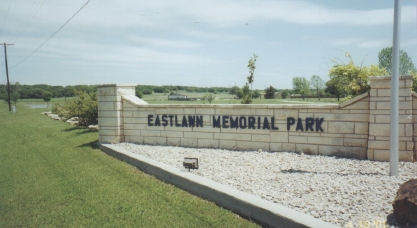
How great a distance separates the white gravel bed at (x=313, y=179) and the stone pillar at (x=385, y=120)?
A: 1.01 ft

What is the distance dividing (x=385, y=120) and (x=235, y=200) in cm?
417

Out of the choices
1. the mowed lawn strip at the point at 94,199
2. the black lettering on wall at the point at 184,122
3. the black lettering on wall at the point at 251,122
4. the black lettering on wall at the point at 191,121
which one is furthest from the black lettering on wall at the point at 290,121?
the mowed lawn strip at the point at 94,199

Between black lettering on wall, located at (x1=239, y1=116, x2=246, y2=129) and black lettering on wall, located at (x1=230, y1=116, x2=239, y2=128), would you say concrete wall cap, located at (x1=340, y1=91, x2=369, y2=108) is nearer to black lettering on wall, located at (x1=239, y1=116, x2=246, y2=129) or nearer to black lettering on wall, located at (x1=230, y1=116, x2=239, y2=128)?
black lettering on wall, located at (x1=239, y1=116, x2=246, y2=129)

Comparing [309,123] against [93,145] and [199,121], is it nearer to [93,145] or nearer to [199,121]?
[199,121]

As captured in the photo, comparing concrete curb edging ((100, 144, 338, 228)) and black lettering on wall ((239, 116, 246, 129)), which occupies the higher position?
black lettering on wall ((239, 116, 246, 129))

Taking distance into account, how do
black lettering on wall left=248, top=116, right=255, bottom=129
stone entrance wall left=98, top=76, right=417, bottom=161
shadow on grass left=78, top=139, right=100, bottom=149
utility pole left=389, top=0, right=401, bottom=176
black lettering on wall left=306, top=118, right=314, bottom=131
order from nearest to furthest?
utility pole left=389, top=0, right=401, bottom=176 < stone entrance wall left=98, top=76, right=417, bottom=161 < black lettering on wall left=306, top=118, right=314, bottom=131 < black lettering on wall left=248, top=116, right=255, bottom=129 < shadow on grass left=78, top=139, right=100, bottom=149

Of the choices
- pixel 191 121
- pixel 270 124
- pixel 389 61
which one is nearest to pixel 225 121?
pixel 191 121

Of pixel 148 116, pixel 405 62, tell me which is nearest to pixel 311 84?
pixel 405 62

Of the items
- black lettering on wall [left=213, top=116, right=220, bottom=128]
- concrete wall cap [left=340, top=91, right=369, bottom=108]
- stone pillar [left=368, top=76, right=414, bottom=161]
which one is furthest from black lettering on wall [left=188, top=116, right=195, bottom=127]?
stone pillar [left=368, top=76, right=414, bottom=161]

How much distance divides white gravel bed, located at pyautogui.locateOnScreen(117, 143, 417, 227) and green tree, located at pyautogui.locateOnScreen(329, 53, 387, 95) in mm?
3879

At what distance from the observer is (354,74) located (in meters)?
9.80

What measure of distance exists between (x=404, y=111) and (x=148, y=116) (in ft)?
22.8

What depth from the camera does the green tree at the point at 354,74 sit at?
9.59 m

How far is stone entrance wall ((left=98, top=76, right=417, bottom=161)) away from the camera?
6504mm
